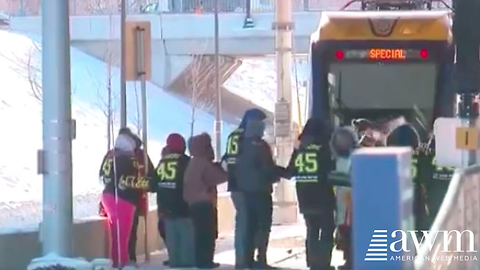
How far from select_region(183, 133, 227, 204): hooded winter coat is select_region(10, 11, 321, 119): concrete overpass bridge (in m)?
29.3

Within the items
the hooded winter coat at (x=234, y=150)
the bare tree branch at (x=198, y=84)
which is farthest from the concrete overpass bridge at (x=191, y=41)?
the hooded winter coat at (x=234, y=150)

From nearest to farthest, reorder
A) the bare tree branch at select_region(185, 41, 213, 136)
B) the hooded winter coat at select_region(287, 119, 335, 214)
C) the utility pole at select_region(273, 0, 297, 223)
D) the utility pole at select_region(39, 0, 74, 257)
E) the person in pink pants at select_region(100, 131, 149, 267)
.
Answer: the utility pole at select_region(39, 0, 74, 257)
the hooded winter coat at select_region(287, 119, 335, 214)
the person in pink pants at select_region(100, 131, 149, 267)
the utility pole at select_region(273, 0, 297, 223)
the bare tree branch at select_region(185, 41, 213, 136)

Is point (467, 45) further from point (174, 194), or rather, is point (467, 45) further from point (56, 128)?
point (56, 128)

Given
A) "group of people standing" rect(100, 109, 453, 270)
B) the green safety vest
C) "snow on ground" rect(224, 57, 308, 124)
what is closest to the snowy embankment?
"snow on ground" rect(224, 57, 308, 124)

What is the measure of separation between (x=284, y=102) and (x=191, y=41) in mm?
25333

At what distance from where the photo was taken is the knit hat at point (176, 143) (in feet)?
48.8

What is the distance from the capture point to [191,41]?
46.5 meters

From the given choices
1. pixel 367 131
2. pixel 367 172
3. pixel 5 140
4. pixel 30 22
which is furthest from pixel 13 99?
pixel 367 172

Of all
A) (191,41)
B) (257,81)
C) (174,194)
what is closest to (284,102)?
(174,194)

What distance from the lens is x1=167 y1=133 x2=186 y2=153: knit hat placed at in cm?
1486

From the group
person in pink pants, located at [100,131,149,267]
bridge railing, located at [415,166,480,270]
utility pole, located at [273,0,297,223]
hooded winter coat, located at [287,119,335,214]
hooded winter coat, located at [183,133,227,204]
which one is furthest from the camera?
utility pole, located at [273,0,297,223]

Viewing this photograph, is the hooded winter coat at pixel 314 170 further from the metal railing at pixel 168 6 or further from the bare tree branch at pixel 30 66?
the metal railing at pixel 168 6

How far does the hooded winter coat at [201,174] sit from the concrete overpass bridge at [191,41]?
29317mm

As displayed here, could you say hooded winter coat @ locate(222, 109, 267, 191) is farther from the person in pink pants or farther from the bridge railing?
the bridge railing
